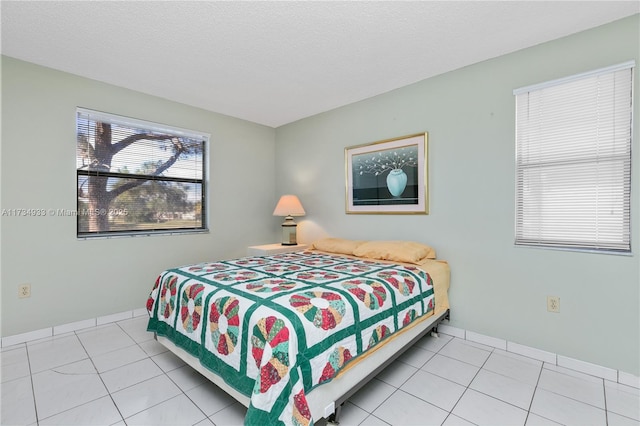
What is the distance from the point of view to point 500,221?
2439 mm

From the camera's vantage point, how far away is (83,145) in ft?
9.32

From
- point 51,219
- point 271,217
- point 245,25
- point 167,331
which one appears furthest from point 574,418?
point 51,219

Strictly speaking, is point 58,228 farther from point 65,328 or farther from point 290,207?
point 290,207

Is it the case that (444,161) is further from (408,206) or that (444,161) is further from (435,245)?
(435,245)

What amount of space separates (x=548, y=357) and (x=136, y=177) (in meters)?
4.10

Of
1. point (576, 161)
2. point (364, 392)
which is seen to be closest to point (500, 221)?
point (576, 161)

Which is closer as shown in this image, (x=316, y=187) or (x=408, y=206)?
(x=408, y=206)

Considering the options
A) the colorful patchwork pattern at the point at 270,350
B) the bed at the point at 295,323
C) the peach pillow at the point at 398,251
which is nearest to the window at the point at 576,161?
the peach pillow at the point at 398,251

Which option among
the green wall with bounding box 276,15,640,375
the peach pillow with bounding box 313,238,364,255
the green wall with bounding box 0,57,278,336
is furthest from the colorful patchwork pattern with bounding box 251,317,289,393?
the green wall with bounding box 0,57,278,336

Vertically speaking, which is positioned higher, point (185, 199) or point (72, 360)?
point (185, 199)

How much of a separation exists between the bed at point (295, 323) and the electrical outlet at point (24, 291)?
1.19m

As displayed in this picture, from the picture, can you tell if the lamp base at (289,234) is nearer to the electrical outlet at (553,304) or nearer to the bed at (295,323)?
the bed at (295,323)

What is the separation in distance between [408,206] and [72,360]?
123 inches

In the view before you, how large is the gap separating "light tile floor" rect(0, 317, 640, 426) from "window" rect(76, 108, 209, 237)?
1.26 m
